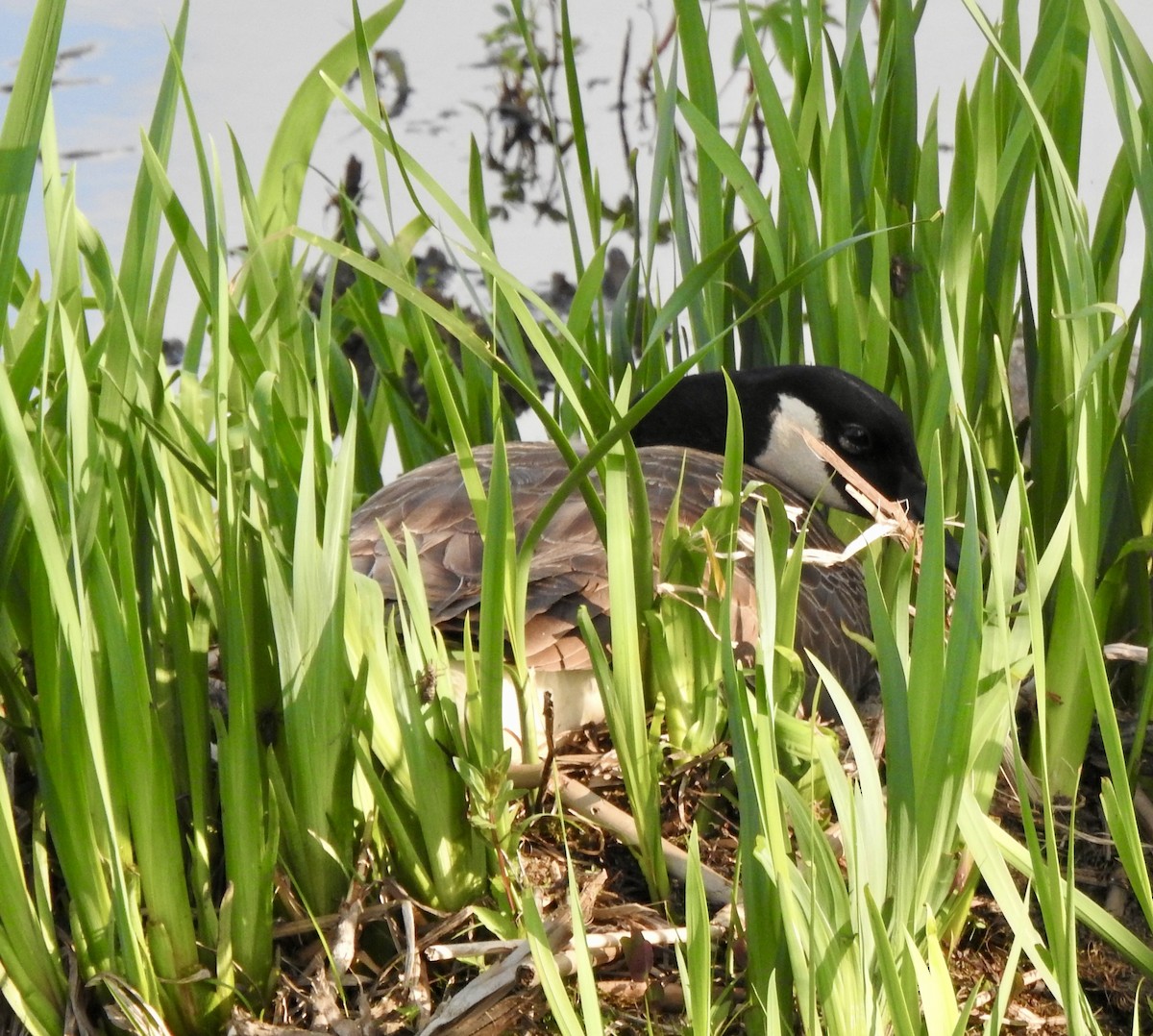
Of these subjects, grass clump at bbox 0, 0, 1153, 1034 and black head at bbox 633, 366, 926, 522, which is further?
black head at bbox 633, 366, 926, 522

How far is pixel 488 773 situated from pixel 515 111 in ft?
6.04

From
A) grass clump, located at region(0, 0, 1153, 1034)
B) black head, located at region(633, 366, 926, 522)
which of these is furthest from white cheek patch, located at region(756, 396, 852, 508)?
grass clump, located at region(0, 0, 1153, 1034)

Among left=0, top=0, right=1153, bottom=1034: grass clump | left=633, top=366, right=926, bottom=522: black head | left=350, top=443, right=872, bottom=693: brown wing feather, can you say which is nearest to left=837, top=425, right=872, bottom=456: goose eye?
left=633, top=366, right=926, bottom=522: black head

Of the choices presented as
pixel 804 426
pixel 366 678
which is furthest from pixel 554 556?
pixel 804 426

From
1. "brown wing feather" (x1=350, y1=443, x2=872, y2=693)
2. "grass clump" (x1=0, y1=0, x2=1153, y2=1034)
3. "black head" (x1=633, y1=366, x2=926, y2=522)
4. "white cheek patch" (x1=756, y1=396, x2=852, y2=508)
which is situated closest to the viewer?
"grass clump" (x1=0, y1=0, x2=1153, y2=1034)

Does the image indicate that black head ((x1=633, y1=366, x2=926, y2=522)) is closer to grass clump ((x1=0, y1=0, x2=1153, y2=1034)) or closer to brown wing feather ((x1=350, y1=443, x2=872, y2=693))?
brown wing feather ((x1=350, y1=443, x2=872, y2=693))

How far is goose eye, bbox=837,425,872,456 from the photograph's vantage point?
5.59ft

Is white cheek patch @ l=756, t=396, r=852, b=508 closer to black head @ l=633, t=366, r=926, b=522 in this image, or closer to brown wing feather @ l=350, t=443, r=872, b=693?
black head @ l=633, t=366, r=926, b=522

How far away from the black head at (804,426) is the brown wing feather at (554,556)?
0.12 meters

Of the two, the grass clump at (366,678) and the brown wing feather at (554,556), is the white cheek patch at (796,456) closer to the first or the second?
the brown wing feather at (554,556)

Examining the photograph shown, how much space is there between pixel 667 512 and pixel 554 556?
143 mm

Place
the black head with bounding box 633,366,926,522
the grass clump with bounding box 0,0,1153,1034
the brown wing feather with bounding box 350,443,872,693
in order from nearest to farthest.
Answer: the grass clump with bounding box 0,0,1153,1034 → the brown wing feather with bounding box 350,443,872,693 → the black head with bounding box 633,366,926,522

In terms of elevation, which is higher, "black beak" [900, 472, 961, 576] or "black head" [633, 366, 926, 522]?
"black head" [633, 366, 926, 522]

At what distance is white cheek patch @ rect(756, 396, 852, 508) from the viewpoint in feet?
5.83
